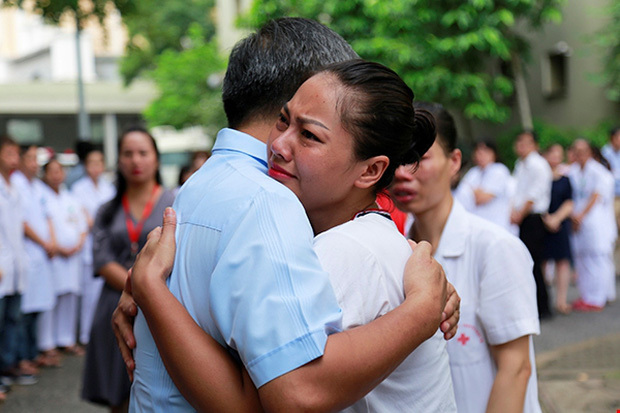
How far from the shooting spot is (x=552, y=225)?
31.3ft

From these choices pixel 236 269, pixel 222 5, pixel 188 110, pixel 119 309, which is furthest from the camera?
pixel 222 5

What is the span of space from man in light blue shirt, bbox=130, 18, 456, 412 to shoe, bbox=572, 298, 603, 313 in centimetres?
848

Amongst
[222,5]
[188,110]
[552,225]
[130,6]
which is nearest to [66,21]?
[130,6]

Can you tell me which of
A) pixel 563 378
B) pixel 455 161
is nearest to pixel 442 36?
pixel 563 378

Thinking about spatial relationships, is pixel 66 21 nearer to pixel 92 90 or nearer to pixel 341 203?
pixel 341 203

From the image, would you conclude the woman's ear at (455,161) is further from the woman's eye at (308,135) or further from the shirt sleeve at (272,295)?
the shirt sleeve at (272,295)

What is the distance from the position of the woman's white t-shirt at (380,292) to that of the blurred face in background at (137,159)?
9.95ft

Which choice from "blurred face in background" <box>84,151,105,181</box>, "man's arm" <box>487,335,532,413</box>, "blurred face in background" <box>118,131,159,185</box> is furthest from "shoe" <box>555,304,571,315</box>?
"man's arm" <box>487,335,532,413</box>

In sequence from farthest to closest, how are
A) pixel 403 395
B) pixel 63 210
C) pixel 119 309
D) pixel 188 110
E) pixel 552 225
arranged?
pixel 188 110, pixel 552 225, pixel 63 210, pixel 119 309, pixel 403 395

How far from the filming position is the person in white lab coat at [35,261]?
24.9 feet

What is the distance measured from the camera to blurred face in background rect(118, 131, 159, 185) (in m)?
4.58

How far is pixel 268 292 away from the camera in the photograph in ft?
4.82

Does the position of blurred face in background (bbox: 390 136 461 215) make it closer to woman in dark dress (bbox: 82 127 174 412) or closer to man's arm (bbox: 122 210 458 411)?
man's arm (bbox: 122 210 458 411)

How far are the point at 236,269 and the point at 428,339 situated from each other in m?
0.48
